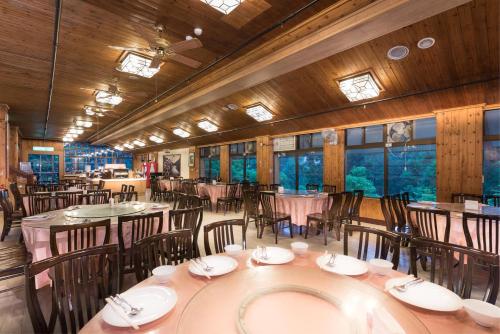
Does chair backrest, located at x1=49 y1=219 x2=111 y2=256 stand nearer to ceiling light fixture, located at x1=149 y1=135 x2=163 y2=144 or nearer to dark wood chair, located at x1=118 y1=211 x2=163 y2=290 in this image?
dark wood chair, located at x1=118 y1=211 x2=163 y2=290

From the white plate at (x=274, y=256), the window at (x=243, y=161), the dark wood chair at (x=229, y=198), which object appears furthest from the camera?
the window at (x=243, y=161)

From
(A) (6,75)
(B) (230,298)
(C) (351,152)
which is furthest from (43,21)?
(C) (351,152)

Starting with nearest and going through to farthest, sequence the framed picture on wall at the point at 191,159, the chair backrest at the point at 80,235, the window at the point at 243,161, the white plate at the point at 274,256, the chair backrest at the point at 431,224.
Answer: the white plate at the point at 274,256, the chair backrest at the point at 80,235, the chair backrest at the point at 431,224, the window at the point at 243,161, the framed picture on wall at the point at 191,159

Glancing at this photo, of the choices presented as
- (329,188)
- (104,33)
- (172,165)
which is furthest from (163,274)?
(172,165)

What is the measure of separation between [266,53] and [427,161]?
4.64m

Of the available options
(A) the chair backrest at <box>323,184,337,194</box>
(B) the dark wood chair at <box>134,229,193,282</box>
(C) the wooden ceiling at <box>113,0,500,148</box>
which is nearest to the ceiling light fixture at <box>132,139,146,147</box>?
(C) the wooden ceiling at <box>113,0,500,148</box>

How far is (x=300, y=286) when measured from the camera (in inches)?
47.2

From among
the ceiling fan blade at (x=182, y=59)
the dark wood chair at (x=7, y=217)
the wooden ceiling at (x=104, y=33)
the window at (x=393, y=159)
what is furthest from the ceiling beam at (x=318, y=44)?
the dark wood chair at (x=7, y=217)

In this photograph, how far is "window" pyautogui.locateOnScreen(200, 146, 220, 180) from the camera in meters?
11.8

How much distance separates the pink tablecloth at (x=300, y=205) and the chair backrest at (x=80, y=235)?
3530 mm

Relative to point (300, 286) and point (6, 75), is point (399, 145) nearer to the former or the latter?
point (300, 286)

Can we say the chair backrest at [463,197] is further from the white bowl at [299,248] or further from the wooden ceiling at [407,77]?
the white bowl at [299,248]

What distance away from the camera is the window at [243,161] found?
10035mm

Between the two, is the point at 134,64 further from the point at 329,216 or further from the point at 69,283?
the point at 329,216
